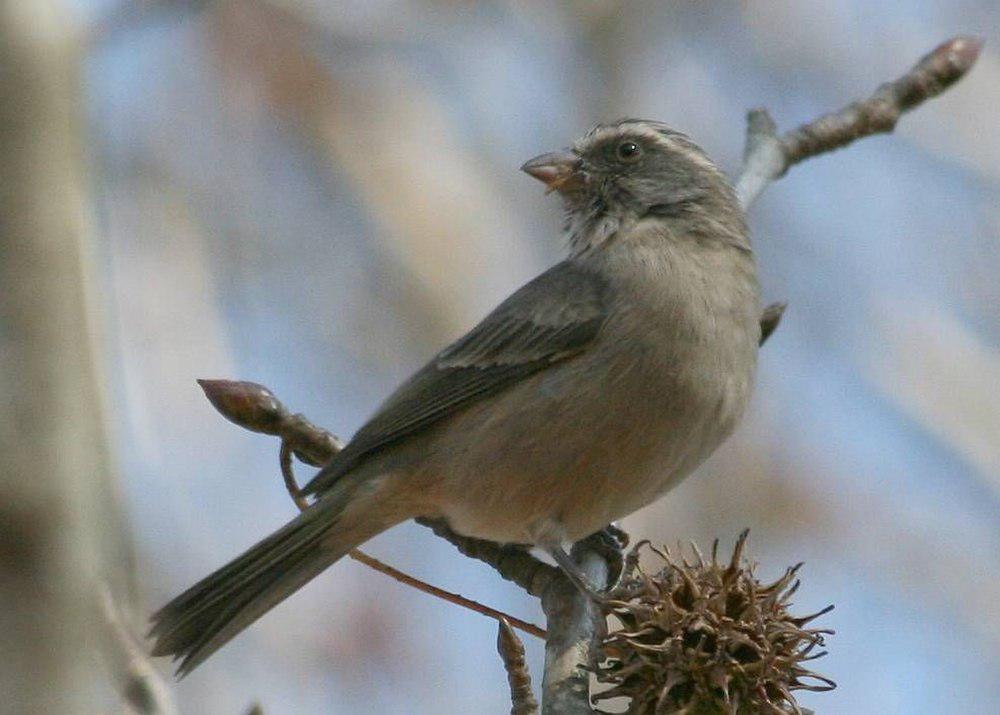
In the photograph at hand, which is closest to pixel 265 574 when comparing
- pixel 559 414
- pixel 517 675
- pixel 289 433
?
pixel 289 433

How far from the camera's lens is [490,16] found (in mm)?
11609

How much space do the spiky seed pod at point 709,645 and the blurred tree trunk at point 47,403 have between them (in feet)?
5.64

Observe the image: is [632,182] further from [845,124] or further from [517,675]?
[517,675]

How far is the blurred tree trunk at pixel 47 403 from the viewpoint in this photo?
2.54 metres

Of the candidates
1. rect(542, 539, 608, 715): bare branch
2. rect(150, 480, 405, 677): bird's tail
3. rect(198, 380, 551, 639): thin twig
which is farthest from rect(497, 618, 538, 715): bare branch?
rect(150, 480, 405, 677): bird's tail

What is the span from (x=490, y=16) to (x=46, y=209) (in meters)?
9.14

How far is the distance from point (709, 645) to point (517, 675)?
0.58 meters

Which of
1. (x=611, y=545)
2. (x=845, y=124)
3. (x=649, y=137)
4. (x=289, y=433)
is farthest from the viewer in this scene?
(x=649, y=137)

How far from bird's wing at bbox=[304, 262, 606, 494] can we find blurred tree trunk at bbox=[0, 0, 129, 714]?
277 centimetres

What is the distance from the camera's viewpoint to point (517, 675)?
12.8 feet

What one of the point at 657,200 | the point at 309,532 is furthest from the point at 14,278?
the point at 657,200

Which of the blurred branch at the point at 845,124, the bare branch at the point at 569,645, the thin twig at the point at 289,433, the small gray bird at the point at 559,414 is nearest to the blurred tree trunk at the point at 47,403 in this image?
the thin twig at the point at 289,433

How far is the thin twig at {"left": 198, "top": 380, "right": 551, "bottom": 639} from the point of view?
4.35 meters

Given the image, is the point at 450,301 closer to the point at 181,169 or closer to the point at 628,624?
the point at 181,169
